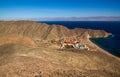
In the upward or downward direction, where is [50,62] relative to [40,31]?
upward

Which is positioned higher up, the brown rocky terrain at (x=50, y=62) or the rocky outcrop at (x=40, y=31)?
the brown rocky terrain at (x=50, y=62)

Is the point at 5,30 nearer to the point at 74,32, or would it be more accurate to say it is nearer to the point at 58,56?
the point at 74,32

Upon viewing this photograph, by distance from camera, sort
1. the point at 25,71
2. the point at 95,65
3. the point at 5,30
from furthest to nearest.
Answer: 1. the point at 5,30
2. the point at 95,65
3. the point at 25,71

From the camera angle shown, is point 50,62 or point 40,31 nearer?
point 50,62

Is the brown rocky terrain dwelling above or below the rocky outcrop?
above

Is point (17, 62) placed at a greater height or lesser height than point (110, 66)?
greater

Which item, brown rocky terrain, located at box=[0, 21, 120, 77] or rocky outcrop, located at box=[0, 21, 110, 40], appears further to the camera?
rocky outcrop, located at box=[0, 21, 110, 40]

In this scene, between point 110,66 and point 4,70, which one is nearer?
point 4,70

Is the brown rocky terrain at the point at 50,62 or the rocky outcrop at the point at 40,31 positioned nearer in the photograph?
the brown rocky terrain at the point at 50,62

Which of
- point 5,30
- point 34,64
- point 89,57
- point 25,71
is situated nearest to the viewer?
point 25,71

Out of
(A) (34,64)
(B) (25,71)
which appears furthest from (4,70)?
(A) (34,64)
